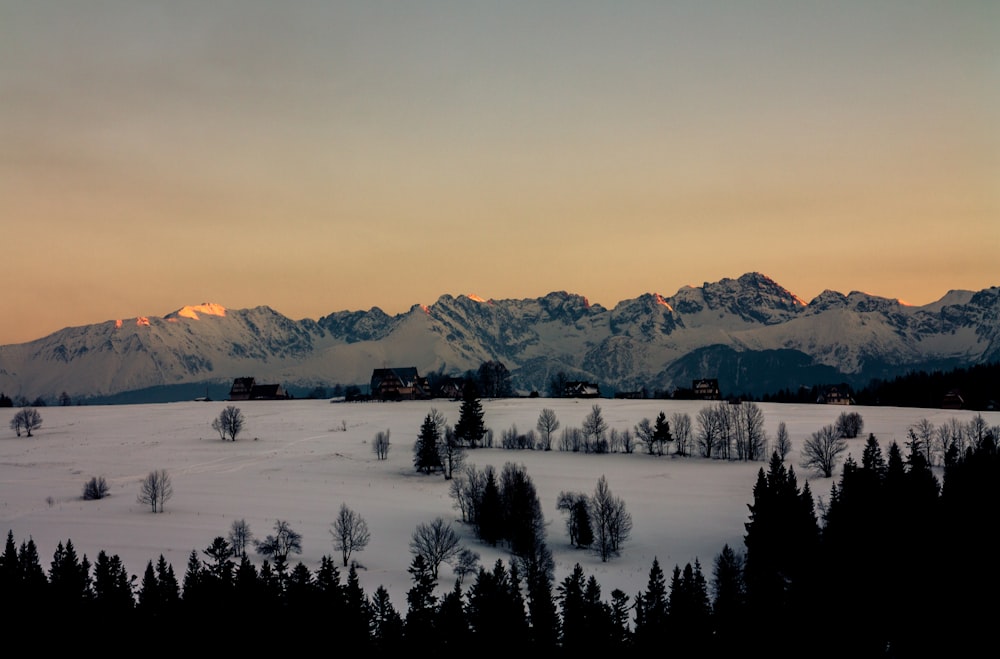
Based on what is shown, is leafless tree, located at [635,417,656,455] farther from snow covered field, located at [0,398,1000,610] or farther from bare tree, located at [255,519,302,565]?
bare tree, located at [255,519,302,565]

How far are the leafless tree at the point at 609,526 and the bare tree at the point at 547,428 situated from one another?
150 ft

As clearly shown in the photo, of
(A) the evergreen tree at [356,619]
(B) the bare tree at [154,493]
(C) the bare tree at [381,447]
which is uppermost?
(C) the bare tree at [381,447]

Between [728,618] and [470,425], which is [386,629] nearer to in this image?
[728,618]

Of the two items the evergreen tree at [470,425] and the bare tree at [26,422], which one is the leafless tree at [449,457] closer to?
the evergreen tree at [470,425]

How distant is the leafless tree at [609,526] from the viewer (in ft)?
266

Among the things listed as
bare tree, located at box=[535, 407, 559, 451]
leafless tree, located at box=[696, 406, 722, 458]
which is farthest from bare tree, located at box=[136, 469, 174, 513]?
leafless tree, located at box=[696, 406, 722, 458]

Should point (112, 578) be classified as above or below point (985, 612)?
above

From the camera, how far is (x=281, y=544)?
75.1 metres

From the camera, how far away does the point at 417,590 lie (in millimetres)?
56344

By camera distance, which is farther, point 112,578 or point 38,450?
point 38,450

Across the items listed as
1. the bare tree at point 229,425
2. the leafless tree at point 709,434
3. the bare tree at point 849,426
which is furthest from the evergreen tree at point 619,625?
the bare tree at point 229,425

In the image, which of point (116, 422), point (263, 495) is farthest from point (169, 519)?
point (116, 422)

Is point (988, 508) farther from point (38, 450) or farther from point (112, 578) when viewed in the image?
point (38, 450)

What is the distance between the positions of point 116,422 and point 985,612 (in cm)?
14476
